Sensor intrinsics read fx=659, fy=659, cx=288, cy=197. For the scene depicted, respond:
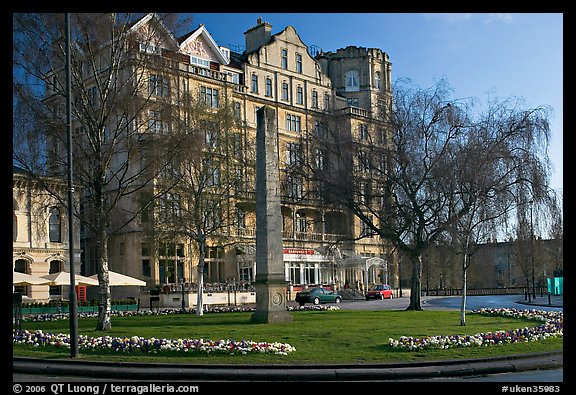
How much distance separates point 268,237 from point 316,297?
27497mm

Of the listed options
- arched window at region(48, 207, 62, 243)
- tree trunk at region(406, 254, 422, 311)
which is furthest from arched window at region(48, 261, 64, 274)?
tree trunk at region(406, 254, 422, 311)

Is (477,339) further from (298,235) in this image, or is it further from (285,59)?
(285,59)

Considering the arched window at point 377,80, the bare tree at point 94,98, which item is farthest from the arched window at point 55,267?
the arched window at point 377,80

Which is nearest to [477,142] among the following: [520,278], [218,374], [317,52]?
[218,374]

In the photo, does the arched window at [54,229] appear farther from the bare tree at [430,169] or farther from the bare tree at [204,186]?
the bare tree at [430,169]

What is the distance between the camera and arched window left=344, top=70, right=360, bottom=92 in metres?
86.4

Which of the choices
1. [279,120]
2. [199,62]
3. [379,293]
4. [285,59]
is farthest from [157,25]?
[285,59]

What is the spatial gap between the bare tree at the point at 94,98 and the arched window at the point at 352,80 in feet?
198

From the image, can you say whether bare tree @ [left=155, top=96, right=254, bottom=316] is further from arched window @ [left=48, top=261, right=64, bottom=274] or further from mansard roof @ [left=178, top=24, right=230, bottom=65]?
mansard roof @ [left=178, top=24, right=230, bottom=65]

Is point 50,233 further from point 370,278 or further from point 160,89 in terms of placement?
point 370,278

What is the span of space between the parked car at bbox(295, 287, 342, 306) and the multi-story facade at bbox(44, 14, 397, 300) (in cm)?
355

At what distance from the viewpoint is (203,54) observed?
66.9 m

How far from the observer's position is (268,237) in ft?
91.2

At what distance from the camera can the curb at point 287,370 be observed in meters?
14.8
